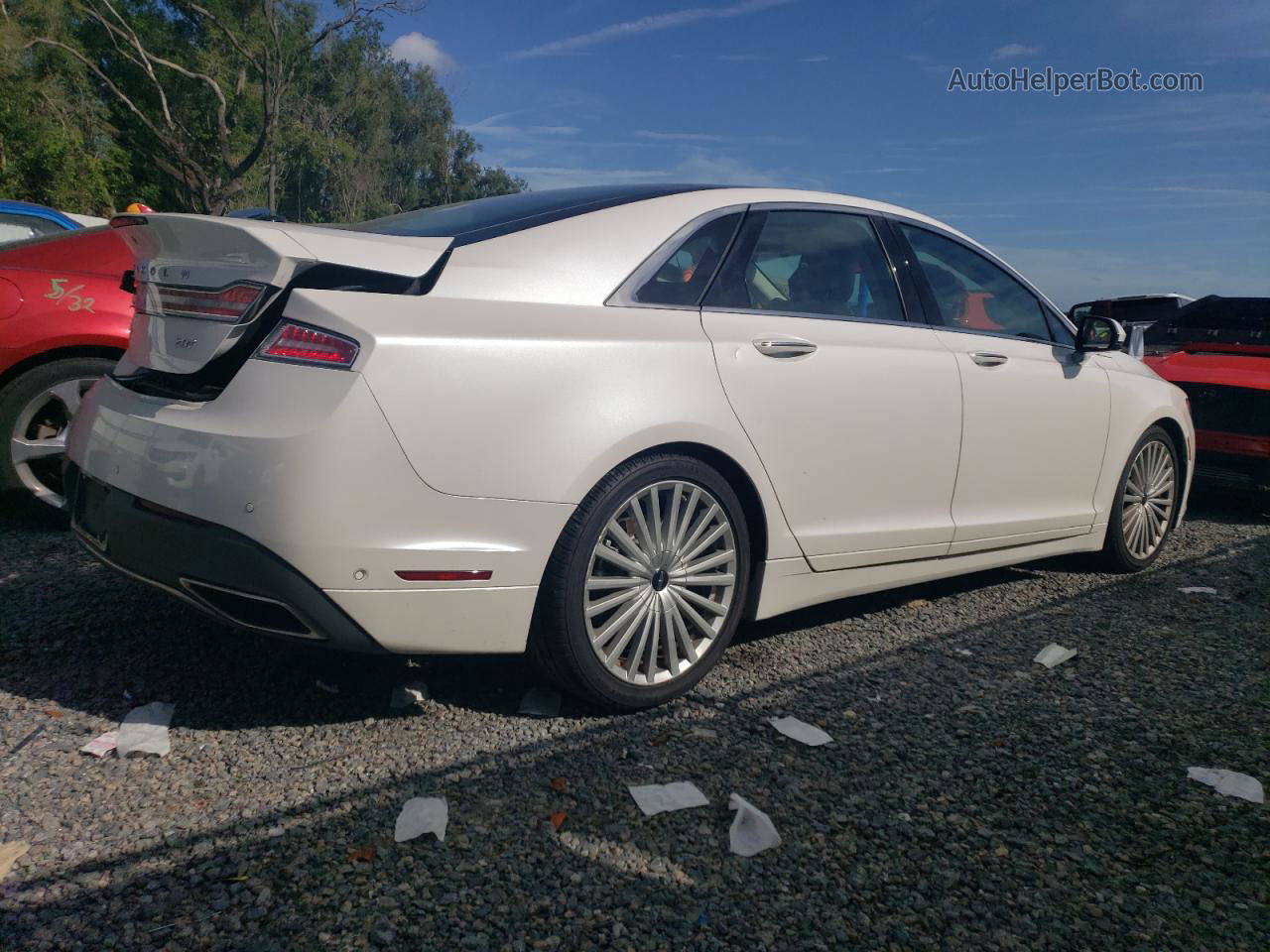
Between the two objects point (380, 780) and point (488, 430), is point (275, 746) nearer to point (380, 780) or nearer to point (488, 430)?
point (380, 780)

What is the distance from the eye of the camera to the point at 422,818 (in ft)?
8.20

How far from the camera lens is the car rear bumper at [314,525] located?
2555 mm

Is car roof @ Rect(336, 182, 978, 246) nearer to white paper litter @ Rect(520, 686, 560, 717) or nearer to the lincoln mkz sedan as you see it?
the lincoln mkz sedan

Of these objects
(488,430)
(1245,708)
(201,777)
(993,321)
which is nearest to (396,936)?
(201,777)

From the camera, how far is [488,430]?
2.72 metres

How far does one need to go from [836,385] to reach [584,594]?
1.21 metres

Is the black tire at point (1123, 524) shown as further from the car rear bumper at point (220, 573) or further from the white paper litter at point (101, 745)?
the white paper litter at point (101, 745)

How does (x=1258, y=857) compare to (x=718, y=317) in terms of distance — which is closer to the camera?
(x=1258, y=857)

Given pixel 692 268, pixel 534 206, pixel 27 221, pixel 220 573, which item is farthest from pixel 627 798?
pixel 27 221

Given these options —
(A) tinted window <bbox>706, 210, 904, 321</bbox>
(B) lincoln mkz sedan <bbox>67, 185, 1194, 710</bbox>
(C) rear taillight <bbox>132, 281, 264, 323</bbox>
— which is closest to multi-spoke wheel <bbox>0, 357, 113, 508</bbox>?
(B) lincoln mkz sedan <bbox>67, 185, 1194, 710</bbox>

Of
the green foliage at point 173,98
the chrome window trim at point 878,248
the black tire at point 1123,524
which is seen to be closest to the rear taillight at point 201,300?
the chrome window trim at point 878,248

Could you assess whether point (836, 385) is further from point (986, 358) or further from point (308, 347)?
point (308, 347)

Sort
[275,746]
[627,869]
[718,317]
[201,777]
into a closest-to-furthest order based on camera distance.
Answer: [627,869], [201,777], [275,746], [718,317]

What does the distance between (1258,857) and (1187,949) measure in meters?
0.53
